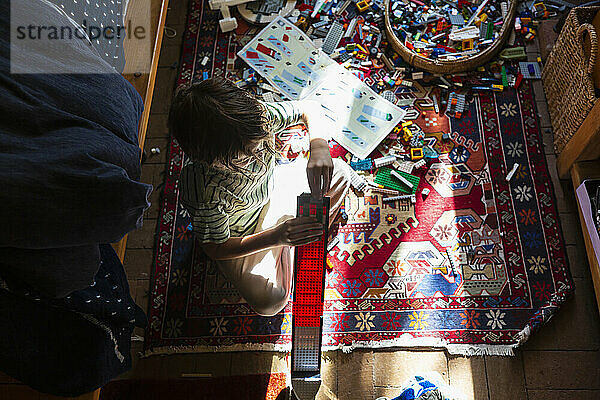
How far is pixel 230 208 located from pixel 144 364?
75cm

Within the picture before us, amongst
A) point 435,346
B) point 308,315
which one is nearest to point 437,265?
point 435,346

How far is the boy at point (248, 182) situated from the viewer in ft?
4.02

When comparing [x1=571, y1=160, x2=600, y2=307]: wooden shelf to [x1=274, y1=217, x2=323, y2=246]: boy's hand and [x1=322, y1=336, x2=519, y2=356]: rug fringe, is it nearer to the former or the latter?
[x1=322, y1=336, x2=519, y2=356]: rug fringe

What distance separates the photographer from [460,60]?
2.06 meters

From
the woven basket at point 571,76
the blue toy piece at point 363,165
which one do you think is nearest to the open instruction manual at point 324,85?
the blue toy piece at point 363,165

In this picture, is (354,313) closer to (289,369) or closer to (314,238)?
(289,369)

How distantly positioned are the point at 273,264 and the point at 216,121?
62 cm

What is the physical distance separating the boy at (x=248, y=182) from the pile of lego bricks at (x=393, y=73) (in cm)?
25

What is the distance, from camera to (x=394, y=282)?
1.86 meters

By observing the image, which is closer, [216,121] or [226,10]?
[216,121]

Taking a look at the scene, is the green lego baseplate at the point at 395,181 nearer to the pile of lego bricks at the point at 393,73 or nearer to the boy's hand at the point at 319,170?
the pile of lego bricks at the point at 393,73

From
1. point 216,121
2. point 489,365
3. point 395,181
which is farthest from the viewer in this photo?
point 395,181

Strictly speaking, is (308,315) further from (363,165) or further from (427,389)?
(363,165)

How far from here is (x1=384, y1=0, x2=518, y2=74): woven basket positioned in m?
2.06
